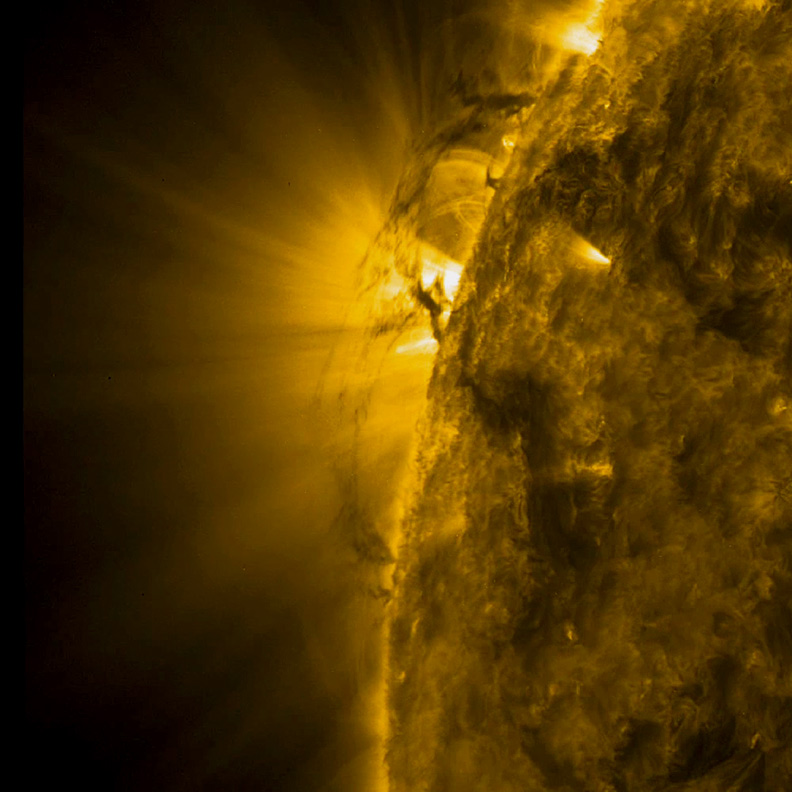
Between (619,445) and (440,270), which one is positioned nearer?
(619,445)

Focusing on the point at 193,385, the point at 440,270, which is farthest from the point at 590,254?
the point at 193,385

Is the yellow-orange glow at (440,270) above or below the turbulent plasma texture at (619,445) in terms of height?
above

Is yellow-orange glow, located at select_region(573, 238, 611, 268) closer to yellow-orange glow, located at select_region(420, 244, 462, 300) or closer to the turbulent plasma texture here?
the turbulent plasma texture

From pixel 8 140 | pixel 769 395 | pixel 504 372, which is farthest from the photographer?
pixel 504 372

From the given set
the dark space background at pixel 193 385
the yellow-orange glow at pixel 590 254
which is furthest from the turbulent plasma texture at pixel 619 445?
the dark space background at pixel 193 385

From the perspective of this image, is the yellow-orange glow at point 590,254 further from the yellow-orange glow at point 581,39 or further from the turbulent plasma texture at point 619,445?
the yellow-orange glow at point 581,39

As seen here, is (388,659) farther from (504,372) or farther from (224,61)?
(224,61)

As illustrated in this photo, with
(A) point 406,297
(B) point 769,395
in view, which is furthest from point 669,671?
(A) point 406,297

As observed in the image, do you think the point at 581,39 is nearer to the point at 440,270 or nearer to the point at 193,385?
the point at 440,270
